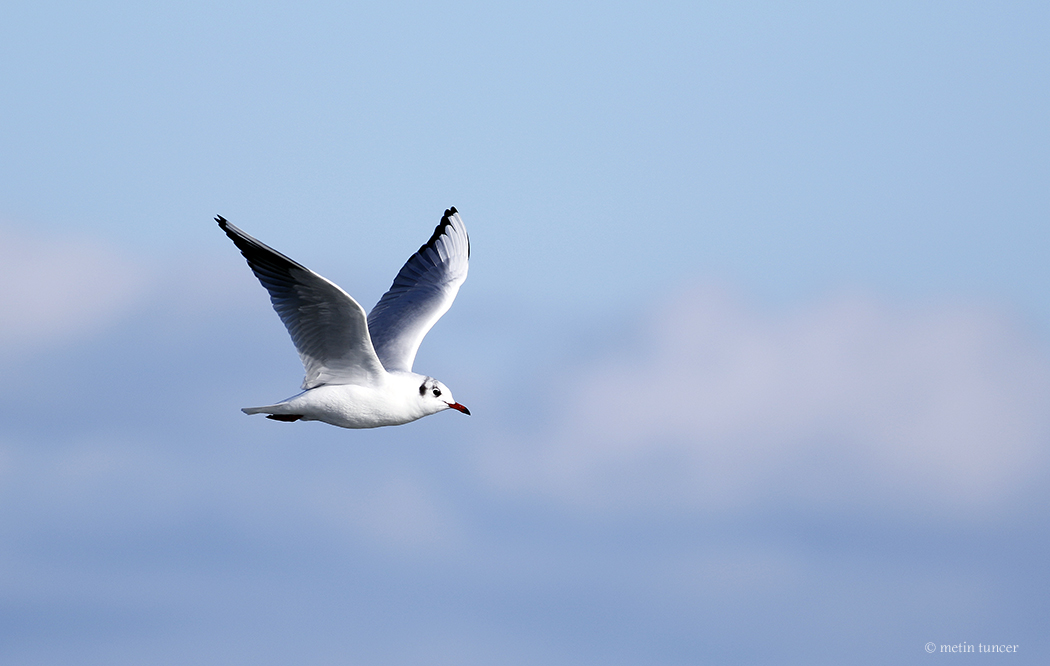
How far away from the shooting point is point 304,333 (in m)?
16.4

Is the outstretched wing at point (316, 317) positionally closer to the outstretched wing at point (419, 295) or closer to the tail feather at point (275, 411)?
the tail feather at point (275, 411)

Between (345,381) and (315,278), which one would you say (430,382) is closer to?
(345,381)

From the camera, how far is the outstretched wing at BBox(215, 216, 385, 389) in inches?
600

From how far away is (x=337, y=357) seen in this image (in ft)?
54.3

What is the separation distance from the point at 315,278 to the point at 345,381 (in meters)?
2.18

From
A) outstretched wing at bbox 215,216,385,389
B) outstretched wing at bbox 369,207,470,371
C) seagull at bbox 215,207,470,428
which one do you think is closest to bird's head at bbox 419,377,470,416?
seagull at bbox 215,207,470,428

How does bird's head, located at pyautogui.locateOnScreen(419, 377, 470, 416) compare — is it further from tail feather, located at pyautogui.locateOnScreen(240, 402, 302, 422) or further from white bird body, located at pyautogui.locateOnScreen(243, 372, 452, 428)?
tail feather, located at pyautogui.locateOnScreen(240, 402, 302, 422)

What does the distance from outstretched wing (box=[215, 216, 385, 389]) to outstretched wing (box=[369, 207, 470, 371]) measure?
71.2 inches

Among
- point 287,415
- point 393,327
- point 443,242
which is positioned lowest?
point 287,415

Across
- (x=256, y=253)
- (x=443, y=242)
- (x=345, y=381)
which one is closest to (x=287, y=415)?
(x=345, y=381)

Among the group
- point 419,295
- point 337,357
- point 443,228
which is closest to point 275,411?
point 337,357

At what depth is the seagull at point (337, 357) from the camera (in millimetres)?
15391

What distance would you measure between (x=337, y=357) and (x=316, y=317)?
80cm

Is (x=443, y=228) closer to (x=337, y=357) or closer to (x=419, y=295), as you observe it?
(x=419, y=295)
